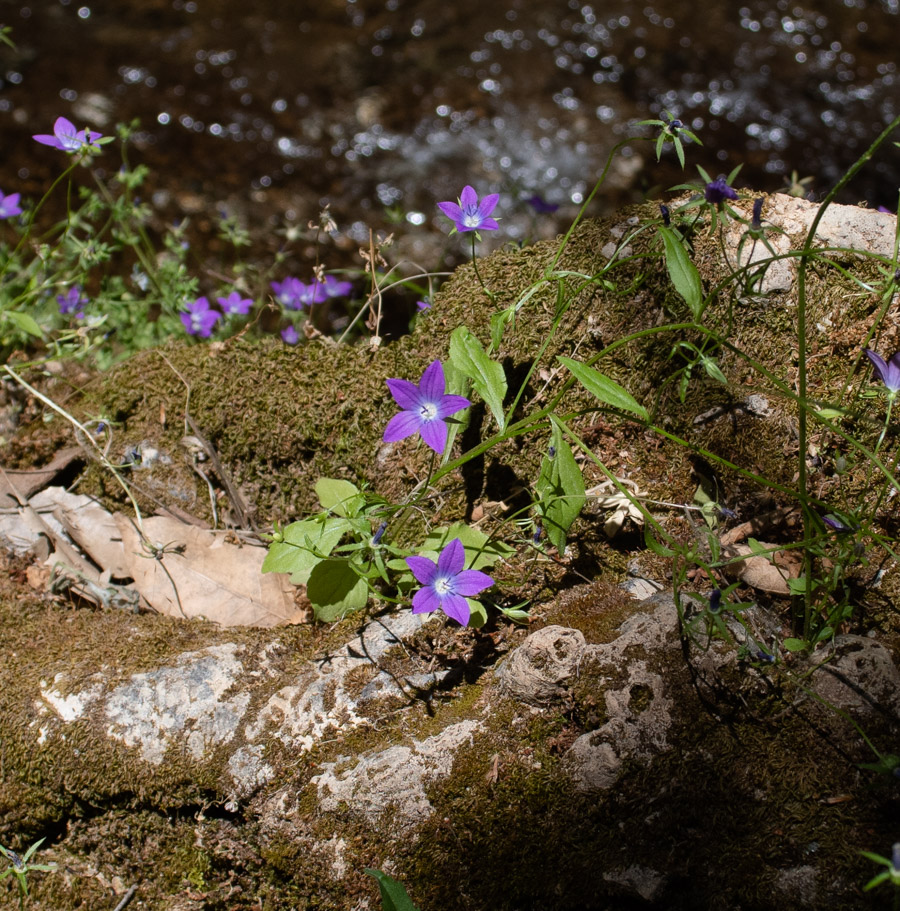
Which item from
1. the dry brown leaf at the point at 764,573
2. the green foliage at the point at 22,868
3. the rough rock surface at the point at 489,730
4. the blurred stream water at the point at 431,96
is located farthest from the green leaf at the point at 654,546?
the blurred stream water at the point at 431,96

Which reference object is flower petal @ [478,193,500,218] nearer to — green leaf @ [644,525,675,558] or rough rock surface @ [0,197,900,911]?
rough rock surface @ [0,197,900,911]

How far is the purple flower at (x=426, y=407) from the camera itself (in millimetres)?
2004

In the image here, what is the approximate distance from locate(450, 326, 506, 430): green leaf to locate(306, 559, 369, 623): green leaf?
0.61 m

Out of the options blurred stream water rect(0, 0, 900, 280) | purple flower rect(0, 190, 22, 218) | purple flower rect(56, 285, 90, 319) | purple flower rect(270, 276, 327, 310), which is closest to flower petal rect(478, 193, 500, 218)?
purple flower rect(270, 276, 327, 310)

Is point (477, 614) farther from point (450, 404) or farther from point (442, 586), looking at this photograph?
point (450, 404)

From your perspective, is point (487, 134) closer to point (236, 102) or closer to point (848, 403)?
point (236, 102)

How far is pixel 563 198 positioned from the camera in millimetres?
5930

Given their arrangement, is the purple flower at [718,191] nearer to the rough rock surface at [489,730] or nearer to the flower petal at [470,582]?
the rough rock surface at [489,730]

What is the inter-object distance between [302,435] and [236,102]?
191 inches

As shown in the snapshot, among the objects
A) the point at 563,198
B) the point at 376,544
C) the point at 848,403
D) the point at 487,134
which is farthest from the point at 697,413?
the point at 487,134

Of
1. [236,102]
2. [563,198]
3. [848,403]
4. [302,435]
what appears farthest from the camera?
[236,102]

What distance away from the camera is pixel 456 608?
1.94m

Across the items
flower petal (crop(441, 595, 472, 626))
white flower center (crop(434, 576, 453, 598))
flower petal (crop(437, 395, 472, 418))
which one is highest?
flower petal (crop(437, 395, 472, 418))

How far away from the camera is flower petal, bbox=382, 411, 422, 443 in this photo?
6.54ft
